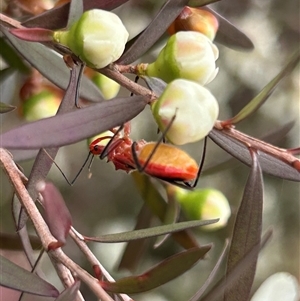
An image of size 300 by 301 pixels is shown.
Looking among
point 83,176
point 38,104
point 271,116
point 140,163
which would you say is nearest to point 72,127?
point 140,163

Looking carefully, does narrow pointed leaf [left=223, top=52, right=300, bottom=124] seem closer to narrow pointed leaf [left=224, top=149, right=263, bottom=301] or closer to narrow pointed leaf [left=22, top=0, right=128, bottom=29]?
narrow pointed leaf [left=224, top=149, right=263, bottom=301]

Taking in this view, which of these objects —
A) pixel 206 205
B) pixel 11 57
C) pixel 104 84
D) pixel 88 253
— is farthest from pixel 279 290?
pixel 11 57

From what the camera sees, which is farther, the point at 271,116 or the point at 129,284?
the point at 271,116

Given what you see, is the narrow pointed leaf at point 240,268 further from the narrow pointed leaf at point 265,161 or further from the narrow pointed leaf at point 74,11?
the narrow pointed leaf at point 74,11

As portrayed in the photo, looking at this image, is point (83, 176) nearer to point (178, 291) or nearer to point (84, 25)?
point (178, 291)

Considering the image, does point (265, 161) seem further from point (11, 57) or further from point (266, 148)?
point (11, 57)

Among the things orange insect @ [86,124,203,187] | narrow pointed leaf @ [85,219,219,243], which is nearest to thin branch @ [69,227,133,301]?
narrow pointed leaf @ [85,219,219,243]
